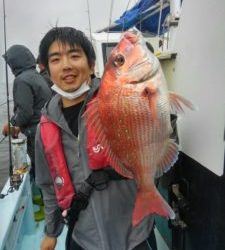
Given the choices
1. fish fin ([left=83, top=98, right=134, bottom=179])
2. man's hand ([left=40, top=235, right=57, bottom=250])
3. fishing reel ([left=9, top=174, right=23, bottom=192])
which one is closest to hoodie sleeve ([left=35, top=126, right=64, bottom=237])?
man's hand ([left=40, top=235, right=57, bottom=250])

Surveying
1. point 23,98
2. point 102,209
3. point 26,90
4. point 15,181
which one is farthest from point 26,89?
point 102,209

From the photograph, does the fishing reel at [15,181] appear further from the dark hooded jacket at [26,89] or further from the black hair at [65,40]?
the black hair at [65,40]

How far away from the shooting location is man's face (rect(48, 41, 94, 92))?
1.70 m

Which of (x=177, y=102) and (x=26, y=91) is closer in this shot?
(x=177, y=102)

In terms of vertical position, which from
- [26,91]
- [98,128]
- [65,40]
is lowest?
[26,91]

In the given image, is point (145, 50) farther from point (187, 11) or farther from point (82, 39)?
point (187, 11)

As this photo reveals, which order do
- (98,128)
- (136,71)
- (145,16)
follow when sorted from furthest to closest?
(145,16), (98,128), (136,71)

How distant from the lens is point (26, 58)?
4.59 m

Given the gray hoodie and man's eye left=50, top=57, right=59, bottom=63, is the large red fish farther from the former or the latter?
man's eye left=50, top=57, right=59, bottom=63

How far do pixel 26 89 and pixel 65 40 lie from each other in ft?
8.84

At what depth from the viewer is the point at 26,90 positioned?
432 centimetres

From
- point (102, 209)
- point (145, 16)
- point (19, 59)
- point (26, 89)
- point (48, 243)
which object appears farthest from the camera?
point (19, 59)

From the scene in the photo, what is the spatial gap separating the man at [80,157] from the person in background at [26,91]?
101 inches

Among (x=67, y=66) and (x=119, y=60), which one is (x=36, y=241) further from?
(x=119, y=60)
